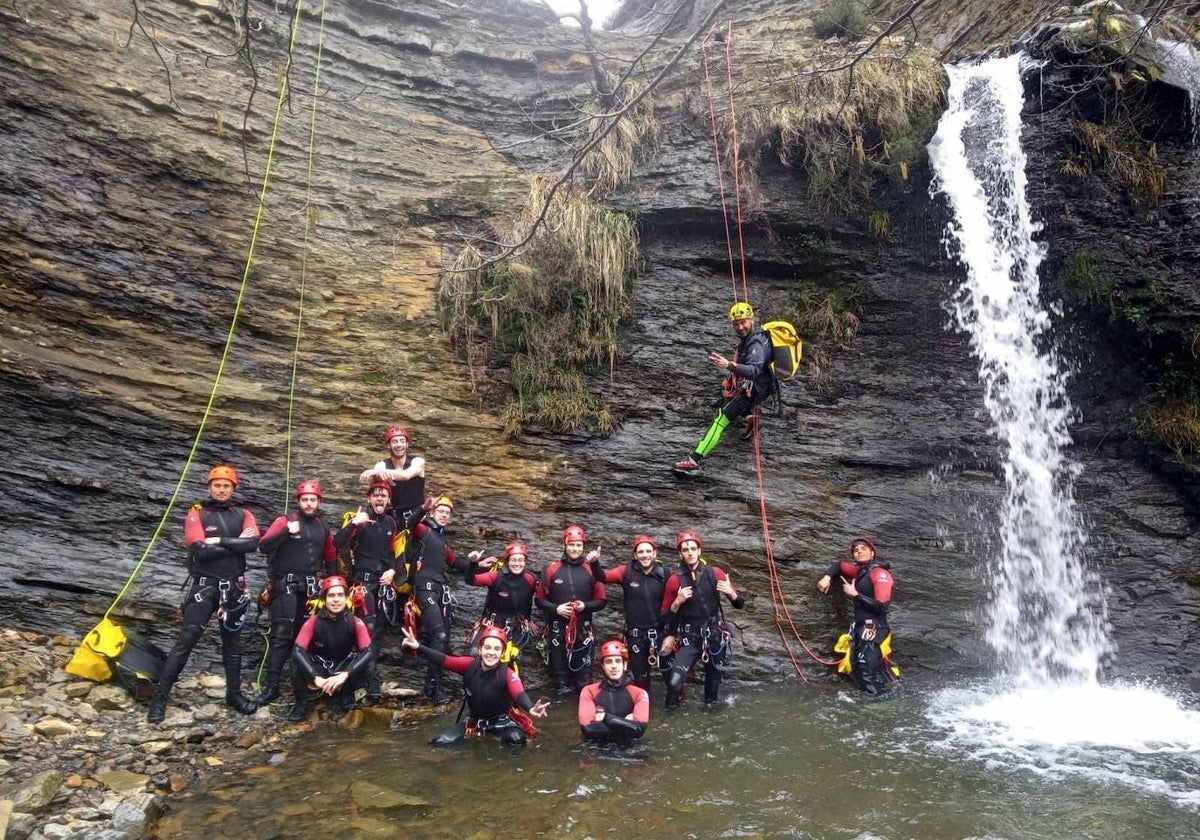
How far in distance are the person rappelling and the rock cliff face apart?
0.30 meters

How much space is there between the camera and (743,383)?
924cm

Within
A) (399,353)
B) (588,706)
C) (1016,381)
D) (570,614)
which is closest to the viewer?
(588,706)

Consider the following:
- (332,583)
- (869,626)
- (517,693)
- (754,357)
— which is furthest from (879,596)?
(332,583)

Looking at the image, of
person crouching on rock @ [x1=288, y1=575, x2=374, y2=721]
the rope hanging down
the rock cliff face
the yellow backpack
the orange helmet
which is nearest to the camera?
person crouching on rock @ [x1=288, y1=575, x2=374, y2=721]

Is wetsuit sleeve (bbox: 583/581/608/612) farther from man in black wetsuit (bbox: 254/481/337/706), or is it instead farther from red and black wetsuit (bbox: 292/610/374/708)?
man in black wetsuit (bbox: 254/481/337/706)

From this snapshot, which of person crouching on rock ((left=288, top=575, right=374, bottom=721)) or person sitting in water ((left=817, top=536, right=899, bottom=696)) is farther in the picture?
person sitting in water ((left=817, top=536, right=899, bottom=696))

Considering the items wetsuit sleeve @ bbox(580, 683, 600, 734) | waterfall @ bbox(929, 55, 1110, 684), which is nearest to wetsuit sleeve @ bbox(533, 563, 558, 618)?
wetsuit sleeve @ bbox(580, 683, 600, 734)

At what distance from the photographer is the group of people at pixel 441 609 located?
672 cm

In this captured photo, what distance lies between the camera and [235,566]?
7.11 meters

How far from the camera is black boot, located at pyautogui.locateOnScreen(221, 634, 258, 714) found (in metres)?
6.90

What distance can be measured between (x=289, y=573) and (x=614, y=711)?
11.0 feet

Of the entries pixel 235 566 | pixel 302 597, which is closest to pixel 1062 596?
pixel 302 597

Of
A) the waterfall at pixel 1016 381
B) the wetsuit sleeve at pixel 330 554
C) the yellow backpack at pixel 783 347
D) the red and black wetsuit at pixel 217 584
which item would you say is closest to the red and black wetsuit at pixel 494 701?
the wetsuit sleeve at pixel 330 554

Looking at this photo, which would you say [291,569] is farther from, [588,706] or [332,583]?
[588,706]
